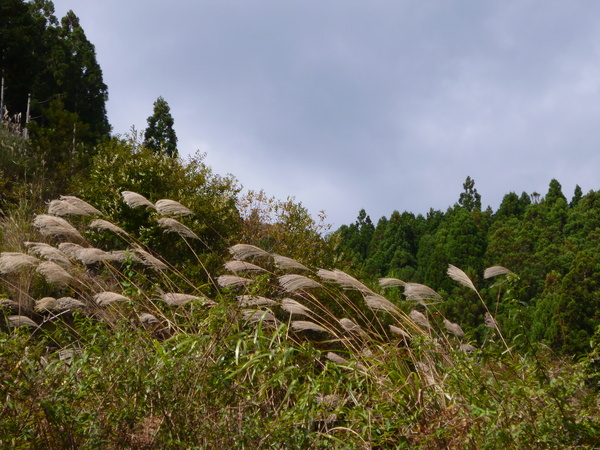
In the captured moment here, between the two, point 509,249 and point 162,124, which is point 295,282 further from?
point 509,249

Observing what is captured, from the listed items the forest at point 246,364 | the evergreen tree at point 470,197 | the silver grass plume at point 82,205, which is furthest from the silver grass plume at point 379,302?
the evergreen tree at point 470,197

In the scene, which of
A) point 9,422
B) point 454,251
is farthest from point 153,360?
point 454,251

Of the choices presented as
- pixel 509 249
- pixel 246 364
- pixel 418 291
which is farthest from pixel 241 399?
pixel 509 249

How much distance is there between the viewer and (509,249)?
101 ft

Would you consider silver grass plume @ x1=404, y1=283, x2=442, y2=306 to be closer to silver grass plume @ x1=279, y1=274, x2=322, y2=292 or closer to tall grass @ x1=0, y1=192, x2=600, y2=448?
tall grass @ x1=0, y1=192, x2=600, y2=448

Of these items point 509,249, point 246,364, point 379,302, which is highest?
point 509,249

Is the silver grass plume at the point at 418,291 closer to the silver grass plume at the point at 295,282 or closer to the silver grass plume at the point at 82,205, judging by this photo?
the silver grass plume at the point at 295,282

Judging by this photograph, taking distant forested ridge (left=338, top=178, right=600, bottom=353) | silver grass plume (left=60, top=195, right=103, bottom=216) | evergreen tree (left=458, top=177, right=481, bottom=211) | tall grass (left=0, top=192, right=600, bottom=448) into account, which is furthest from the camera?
evergreen tree (left=458, top=177, right=481, bottom=211)

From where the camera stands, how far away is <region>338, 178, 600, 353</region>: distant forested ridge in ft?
69.5

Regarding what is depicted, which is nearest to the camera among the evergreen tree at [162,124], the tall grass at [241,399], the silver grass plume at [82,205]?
the tall grass at [241,399]

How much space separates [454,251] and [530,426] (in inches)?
1099

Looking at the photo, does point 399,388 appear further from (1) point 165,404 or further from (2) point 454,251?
(2) point 454,251

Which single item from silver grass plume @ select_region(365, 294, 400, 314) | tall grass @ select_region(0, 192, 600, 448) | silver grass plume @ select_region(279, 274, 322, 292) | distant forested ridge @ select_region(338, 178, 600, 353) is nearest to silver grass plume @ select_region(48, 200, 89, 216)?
tall grass @ select_region(0, 192, 600, 448)

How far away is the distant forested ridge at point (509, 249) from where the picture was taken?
834 inches
